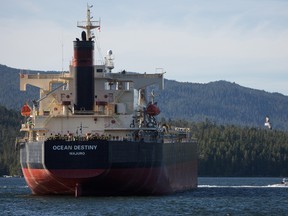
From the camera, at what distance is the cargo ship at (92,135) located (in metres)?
67.1

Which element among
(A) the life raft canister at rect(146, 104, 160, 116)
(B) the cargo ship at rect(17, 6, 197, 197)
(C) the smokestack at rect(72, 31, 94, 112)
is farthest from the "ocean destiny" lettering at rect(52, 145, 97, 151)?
(A) the life raft canister at rect(146, 104, 160, 116)

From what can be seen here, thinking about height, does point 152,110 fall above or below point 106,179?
above

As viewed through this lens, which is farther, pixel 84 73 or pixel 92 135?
pixel 84 73

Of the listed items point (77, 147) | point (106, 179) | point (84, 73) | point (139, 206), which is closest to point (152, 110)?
point (84, 73)

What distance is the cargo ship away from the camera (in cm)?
6706

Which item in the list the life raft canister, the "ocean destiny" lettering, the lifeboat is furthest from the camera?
the life raft canister

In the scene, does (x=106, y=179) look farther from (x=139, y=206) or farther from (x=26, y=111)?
(x=26, y=111)

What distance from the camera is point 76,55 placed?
235ft

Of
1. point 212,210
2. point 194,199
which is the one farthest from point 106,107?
point 212,210

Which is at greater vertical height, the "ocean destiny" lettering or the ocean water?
the "ocean destiny" lettering

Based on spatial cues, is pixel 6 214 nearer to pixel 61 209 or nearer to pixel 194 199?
pixel 61 209

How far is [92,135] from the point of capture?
229ft

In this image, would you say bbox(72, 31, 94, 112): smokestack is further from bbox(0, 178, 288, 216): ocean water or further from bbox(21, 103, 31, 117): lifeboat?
bbox(0, 178, 288, 216): ocean water

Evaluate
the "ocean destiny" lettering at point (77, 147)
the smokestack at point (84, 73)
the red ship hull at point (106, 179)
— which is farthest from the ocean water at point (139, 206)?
the smokestack at point (84, 73)
